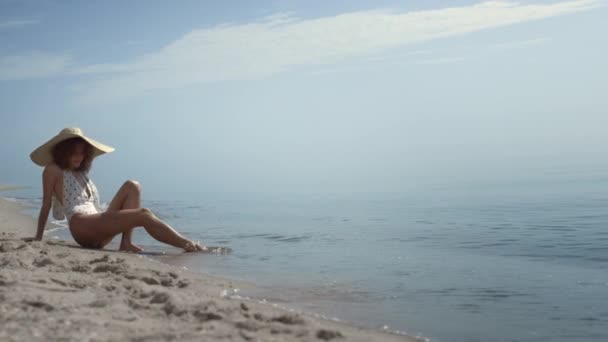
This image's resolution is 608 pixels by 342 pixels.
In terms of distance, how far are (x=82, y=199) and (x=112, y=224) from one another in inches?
18.3

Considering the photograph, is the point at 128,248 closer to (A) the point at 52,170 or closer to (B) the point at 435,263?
(A) the point at 52,170

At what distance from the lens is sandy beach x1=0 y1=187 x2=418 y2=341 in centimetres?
302

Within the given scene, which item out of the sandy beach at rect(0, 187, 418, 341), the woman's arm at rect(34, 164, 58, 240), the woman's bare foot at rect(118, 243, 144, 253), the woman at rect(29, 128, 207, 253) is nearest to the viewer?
the sandy beach at rect(0, 187, 418, 341)

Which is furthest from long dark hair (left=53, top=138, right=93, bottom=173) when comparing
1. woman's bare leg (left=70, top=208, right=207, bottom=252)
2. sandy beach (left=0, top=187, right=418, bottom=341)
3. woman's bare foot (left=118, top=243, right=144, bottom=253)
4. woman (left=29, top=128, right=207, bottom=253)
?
sandy beach (left=0, top=187, right=418, bottom=341)

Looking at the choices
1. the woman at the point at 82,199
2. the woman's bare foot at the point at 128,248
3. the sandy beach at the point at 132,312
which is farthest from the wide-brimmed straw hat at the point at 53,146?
the sandy beach at the point at 132,312

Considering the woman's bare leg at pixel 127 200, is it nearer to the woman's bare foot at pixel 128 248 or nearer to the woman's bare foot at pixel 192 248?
the woman's bare foot at pixel 128 248

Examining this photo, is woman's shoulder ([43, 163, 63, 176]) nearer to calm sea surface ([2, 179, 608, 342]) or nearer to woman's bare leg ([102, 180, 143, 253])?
woman's bare leg ([102, 180, 143, 253])

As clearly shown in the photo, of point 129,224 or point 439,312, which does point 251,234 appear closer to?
point 129,224

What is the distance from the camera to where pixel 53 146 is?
679cm

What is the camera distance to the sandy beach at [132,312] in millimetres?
3018

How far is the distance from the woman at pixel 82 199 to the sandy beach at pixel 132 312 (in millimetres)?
1781

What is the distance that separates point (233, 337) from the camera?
10.0 ft

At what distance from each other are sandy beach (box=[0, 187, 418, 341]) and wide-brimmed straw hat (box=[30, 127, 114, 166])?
2.01 meters

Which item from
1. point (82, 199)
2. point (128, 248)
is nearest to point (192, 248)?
point (128, 248)
